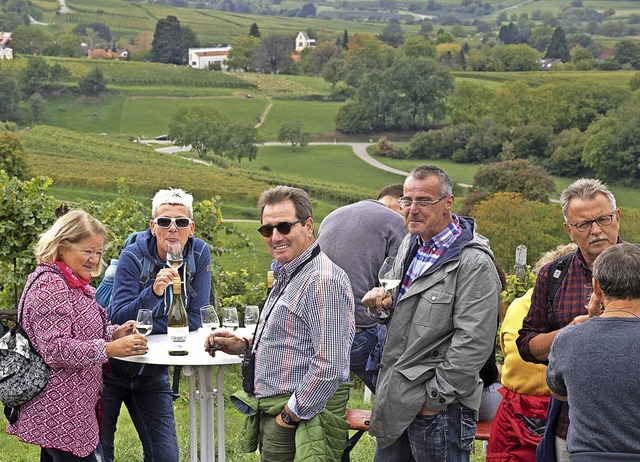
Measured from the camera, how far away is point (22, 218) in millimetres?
7223

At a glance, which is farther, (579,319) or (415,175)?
(415,175)

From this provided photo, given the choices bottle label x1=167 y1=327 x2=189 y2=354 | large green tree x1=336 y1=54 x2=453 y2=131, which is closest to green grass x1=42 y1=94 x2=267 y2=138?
large green tree x1=336 y1=54 x2=453 y2=131

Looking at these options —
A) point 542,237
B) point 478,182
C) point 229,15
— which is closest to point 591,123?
point 478,182

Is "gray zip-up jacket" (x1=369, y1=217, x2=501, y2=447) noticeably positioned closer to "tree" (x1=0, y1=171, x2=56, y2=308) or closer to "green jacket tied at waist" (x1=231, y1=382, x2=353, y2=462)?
"green jacket tied at waist" (x1=231, y1=382, x2=353, y2=462)

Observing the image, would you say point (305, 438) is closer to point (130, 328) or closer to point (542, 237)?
point (130, 328)

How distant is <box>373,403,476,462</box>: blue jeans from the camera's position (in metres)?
3.37

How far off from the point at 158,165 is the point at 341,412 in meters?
68.7

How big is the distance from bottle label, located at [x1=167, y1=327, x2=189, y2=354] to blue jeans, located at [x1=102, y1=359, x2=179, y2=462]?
0.29m

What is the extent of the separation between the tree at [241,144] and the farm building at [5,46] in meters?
38.4

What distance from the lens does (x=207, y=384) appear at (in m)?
4.16

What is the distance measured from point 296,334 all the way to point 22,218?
461 centimetres

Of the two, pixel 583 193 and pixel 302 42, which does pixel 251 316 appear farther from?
pixel 302 42

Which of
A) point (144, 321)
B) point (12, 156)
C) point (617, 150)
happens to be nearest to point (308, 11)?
point (617, 150)

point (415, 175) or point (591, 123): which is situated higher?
point (415, 175)
